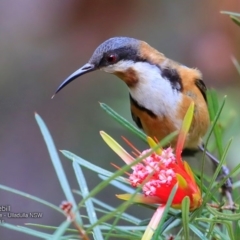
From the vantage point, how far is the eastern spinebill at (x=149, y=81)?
1710 mm

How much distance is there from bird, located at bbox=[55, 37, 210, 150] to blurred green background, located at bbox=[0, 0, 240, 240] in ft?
3.42

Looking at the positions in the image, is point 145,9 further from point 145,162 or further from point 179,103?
point 145,162

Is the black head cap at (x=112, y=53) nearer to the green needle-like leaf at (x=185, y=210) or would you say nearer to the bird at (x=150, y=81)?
the bird at (x=150, y=81)

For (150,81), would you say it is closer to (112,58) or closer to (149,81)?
(149,81)

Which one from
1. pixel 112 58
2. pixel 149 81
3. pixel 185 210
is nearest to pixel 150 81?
pixel 149 81

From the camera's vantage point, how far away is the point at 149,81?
1725mm

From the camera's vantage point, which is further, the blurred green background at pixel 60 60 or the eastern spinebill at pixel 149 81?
the blurred green background at pixel 60 60

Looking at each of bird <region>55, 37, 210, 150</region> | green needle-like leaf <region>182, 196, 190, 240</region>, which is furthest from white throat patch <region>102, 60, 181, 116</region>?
green needle-like leaf <region>182, 196, 190, 240</region>

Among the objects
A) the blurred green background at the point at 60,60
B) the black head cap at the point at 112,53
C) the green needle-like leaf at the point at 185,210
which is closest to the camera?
the green needle-like leaf at the point at 185,210

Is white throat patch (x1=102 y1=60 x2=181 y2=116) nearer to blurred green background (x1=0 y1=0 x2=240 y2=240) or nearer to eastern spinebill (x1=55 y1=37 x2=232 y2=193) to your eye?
eastern spinebill (x1=55 y1=37 x2=232 y2=193)

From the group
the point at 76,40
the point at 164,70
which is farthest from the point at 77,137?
the point at 164,70

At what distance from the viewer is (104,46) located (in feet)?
5.57

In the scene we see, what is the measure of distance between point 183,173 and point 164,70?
0.96 m

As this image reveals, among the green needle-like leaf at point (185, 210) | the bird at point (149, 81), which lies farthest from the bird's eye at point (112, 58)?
the green needle-like leaf at point (185, 210)
